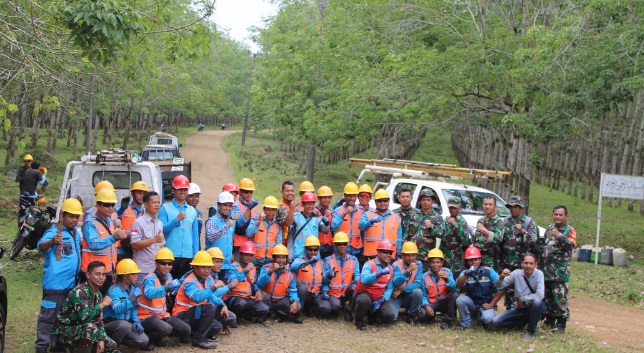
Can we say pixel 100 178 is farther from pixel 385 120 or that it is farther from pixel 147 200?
pixel 385 120

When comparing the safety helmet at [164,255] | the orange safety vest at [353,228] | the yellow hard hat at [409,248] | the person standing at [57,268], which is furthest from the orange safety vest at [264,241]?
the person standing at [57,268]

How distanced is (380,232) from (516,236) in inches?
74.6

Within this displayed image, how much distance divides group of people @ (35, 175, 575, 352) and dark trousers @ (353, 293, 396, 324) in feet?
0.05

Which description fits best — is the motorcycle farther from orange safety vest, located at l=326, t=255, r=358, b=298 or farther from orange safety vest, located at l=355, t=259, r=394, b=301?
orange safety vest, located at l=355, t=259, r=394, b=301

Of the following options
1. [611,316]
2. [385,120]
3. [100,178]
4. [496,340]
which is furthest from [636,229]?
[100,178]

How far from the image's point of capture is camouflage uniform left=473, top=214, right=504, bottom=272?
9.43 m

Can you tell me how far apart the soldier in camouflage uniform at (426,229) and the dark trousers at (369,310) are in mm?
997

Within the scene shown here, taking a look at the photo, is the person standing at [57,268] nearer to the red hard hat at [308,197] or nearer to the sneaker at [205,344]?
the sneaker at [205,344]

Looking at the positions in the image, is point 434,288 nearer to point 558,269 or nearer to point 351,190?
point 558,269

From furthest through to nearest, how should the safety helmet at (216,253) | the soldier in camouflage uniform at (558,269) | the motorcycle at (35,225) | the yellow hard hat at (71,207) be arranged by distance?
the motorcycle at (35,225) → the soldier in camouflage uniform at (558,269) → the safety helmet at (216,253) → the yellow hard hat at (71,207)

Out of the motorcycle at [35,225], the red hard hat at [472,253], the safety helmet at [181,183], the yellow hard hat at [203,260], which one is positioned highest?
the safety helmet at [181,183]

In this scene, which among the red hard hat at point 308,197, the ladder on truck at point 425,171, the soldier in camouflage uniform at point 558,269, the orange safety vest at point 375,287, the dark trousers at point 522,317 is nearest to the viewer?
the dark trousers at point 522,317

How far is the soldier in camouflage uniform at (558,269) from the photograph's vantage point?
9.06 m

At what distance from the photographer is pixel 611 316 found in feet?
35.9
